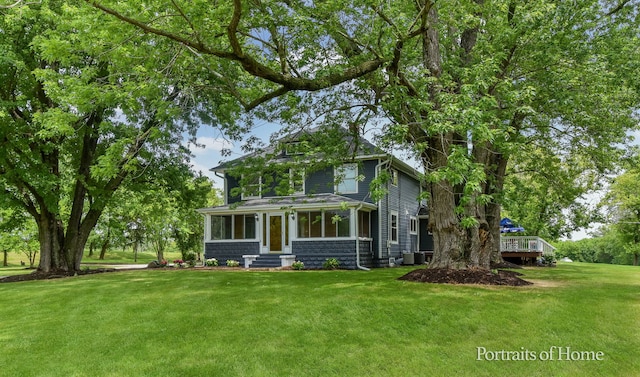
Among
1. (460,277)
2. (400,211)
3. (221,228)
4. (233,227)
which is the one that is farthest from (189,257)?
(460,277)

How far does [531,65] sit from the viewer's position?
1303cm

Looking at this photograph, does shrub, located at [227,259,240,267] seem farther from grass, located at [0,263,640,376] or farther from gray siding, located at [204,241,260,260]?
grass, located at [0,263,640,376]

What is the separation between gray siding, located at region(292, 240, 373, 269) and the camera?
19.5 m

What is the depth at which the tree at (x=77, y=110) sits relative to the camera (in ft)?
34.0

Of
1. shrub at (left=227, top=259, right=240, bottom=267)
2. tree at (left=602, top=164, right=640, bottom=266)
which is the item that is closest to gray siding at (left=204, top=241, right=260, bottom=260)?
shrub at (left=227, top=259, right=240, bottom=267)

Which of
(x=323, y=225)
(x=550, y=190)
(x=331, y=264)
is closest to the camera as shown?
(x=331, y=264)

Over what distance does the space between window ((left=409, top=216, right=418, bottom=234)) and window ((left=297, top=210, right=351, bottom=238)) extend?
6974mm

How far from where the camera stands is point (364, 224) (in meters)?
20.8

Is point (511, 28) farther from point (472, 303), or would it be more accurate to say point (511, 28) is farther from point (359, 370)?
point (359, 370)

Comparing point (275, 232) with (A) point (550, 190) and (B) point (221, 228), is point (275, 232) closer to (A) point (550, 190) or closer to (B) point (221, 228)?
(B) point (221, 228)

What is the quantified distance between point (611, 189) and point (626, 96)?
25.8 m

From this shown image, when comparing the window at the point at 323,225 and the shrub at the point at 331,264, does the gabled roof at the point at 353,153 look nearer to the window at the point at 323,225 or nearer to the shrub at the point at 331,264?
the window at the point at 323,225

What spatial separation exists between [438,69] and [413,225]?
15530 mm

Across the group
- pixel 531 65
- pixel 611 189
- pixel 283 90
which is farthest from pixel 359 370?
pixel 611 189
